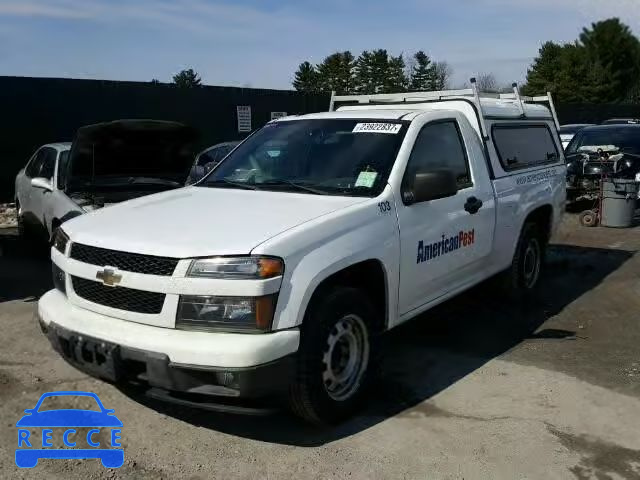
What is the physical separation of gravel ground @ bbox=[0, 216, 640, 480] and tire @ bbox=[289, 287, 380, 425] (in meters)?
0.18

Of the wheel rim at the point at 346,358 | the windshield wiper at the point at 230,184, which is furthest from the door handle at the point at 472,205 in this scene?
the windshield wiper at the point at 230,184

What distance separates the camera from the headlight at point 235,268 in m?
3.17

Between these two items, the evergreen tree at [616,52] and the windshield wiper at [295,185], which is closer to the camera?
the windshield wiper at [295,185]

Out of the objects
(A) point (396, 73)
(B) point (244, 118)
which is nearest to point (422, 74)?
(A) point (396, 73)

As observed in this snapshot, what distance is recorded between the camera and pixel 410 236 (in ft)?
13.6

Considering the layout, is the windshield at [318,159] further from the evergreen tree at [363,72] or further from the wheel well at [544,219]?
the evergreen tree at [363,72]

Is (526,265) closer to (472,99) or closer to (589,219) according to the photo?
(472,99)

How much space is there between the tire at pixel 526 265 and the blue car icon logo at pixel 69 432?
3.74 meters

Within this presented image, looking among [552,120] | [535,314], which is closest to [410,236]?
[535,314]

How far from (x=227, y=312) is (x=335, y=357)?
83 cm

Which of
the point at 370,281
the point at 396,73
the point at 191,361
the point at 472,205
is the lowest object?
the point at 191,361

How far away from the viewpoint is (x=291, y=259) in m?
3.28

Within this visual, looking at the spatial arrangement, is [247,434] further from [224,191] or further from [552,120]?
[552,120]

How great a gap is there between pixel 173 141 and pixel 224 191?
10.1 ft
